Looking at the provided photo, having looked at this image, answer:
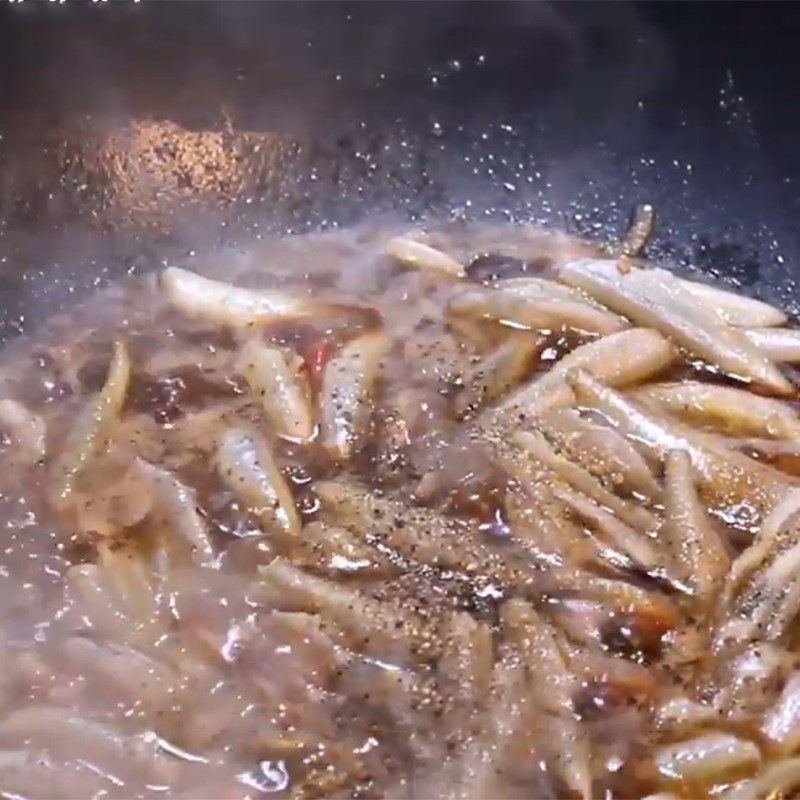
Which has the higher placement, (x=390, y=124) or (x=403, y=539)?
(x=390, y=124)

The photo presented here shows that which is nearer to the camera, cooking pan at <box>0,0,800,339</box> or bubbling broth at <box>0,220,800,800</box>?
bubbling broth at <box>0,220,800,800</box>

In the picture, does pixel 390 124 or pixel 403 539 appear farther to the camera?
pixel 390 124

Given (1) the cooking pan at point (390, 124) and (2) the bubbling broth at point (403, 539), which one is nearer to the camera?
(2) the bubbling broth at point (403, 539)

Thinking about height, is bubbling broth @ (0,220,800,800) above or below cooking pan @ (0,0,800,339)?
below

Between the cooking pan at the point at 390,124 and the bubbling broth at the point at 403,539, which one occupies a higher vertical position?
the cooking pan at the point at 390,124

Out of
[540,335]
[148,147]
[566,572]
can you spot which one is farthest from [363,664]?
[148,147]
